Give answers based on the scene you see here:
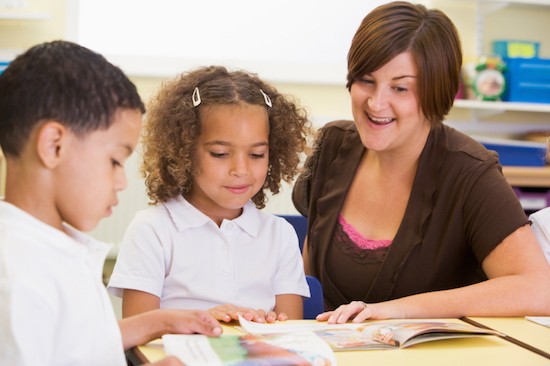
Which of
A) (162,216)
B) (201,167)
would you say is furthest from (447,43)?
(162,216)

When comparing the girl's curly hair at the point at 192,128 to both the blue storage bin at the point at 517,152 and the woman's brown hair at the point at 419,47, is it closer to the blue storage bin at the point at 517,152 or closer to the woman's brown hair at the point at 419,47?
the woman's brown hair at the point at 419,47

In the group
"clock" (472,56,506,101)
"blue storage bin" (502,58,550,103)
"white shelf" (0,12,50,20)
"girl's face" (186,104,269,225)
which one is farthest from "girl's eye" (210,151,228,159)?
"blue storage bin" (502,58,550,103)

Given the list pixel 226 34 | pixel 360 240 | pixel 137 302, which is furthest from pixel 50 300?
pixel 226 34

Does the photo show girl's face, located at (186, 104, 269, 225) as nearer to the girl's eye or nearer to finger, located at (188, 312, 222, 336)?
the girl's eye

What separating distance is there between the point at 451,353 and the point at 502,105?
2709 mm

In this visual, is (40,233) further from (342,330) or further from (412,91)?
(412,91)

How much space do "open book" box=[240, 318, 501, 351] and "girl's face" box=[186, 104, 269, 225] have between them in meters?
0.40

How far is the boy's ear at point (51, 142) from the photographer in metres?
1.11

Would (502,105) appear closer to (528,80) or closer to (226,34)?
(528,80)

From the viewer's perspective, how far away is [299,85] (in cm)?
389

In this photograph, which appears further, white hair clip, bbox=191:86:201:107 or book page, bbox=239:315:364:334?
white hair clip, bbox=191:86:201:107

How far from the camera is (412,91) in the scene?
6.45 ft

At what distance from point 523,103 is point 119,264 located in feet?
9.01

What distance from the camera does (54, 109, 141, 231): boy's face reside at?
1141mm
